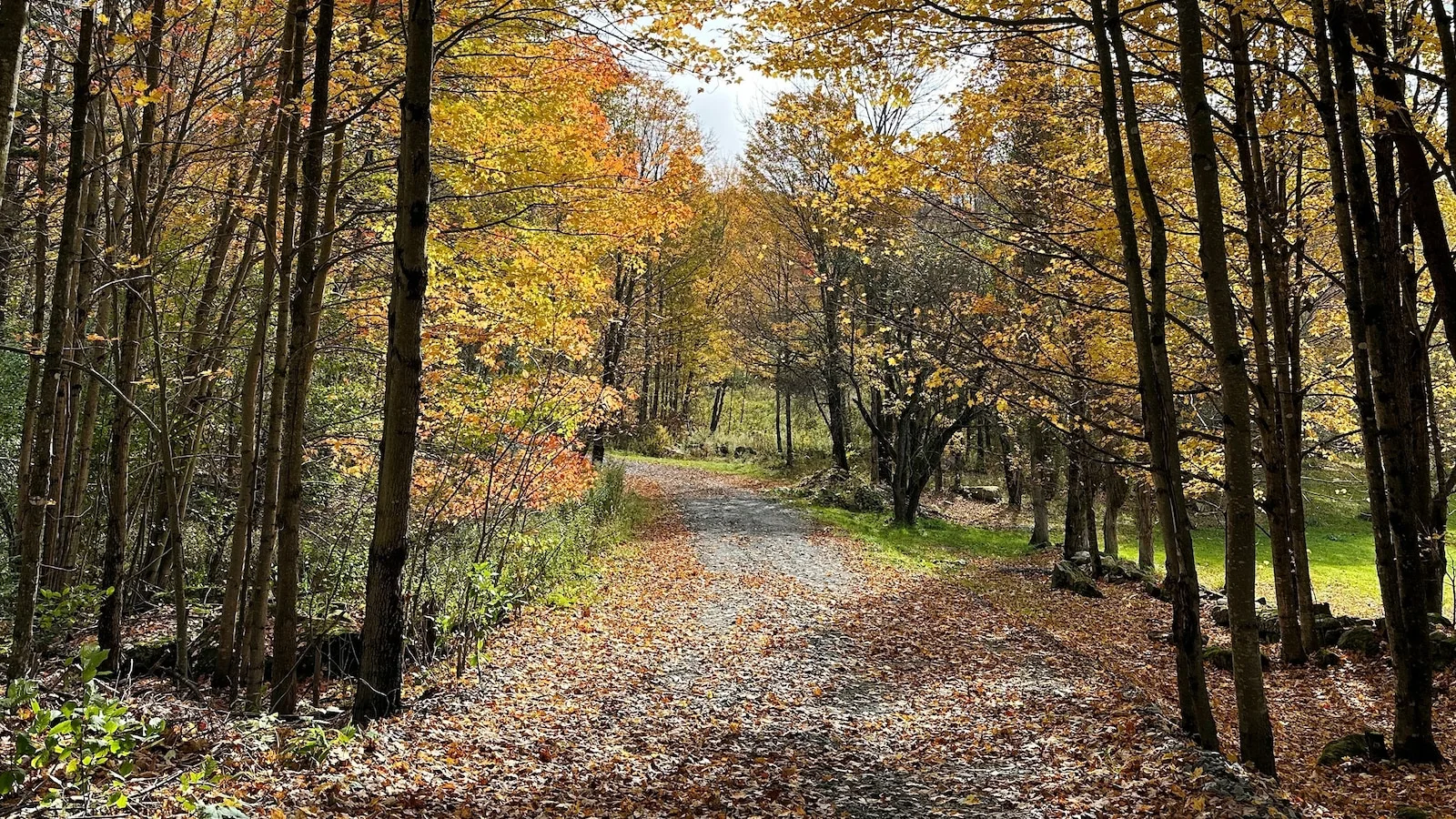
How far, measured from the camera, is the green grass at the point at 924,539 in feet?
47.7

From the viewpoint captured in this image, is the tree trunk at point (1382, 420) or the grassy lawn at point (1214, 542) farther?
the grassy lawn at point (1214, 542)

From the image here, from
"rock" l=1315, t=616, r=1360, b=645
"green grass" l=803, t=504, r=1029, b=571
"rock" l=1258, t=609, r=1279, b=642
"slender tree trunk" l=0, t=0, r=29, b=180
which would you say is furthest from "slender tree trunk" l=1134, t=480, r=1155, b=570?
"slender tree trunk" l=0, t=0, r=29, b=180

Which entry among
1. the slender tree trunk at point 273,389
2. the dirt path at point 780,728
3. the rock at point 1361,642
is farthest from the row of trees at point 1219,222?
the slender tree trunk at point 273,389

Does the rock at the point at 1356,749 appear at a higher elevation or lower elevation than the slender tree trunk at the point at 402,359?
lower

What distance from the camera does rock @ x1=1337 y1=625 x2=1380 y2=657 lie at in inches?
317

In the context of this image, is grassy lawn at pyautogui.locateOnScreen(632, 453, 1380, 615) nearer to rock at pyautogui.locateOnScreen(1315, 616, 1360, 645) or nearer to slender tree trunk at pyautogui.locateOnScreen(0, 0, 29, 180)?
rock at pyautogui.locateOnScreen(1315, 616, 1360, 645)

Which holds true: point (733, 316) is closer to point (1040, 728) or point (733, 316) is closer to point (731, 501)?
point (731, 501)

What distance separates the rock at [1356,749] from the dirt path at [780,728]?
1.21 metres

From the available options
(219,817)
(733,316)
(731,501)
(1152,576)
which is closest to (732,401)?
(733,316)

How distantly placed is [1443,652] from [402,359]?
9.35 metres

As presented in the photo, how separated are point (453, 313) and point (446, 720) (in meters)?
4.44

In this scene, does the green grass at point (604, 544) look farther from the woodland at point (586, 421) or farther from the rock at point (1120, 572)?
the rock at point (1120, 572)

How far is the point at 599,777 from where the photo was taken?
16.6 feet

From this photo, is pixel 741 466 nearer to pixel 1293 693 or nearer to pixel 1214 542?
pixel 1214 542
